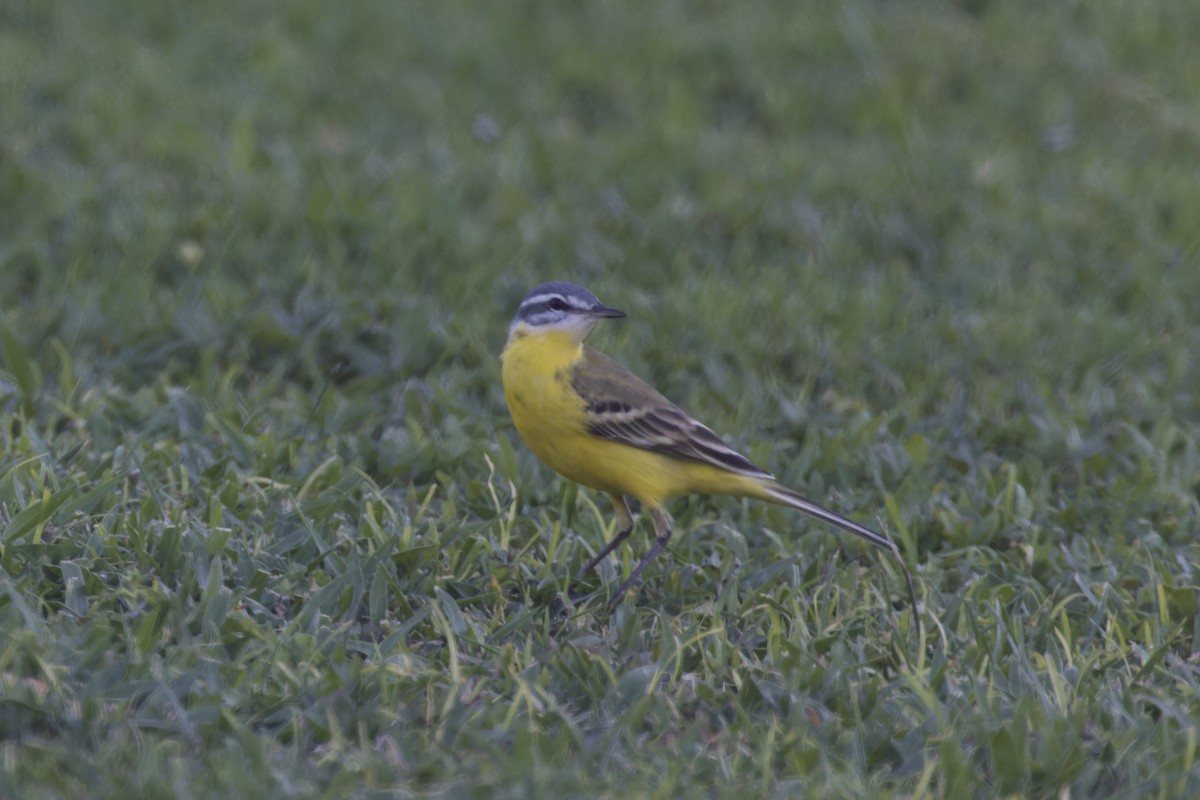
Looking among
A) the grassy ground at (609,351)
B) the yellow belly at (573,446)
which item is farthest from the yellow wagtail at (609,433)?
the grassy ground at (609,351)

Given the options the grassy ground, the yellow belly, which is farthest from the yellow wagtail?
the grassy ground

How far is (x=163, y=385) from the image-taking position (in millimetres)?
6375

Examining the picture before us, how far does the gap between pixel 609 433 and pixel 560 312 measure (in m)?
0.54

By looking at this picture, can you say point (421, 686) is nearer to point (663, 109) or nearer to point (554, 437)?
point (554, 437)

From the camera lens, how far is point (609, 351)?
7152 millimetres

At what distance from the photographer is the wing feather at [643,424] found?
211 inches

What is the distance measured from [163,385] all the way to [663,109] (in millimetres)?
4401

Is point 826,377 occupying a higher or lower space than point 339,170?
lower

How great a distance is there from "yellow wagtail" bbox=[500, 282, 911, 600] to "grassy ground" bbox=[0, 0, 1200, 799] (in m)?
0.28

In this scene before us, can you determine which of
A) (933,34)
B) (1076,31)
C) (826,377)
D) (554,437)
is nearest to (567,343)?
(554,437)

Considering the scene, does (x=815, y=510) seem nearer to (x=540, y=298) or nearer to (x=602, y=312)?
(x=602, y=312)

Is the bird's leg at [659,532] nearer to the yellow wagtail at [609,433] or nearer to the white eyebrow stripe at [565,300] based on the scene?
the yellow wagtail at [609,433]

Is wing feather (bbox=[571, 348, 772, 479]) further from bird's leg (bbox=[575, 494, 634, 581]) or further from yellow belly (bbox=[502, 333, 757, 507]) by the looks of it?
bird's leg (bbox=[575, 494, 634, 581])

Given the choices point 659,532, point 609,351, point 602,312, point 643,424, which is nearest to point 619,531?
point 659,532
